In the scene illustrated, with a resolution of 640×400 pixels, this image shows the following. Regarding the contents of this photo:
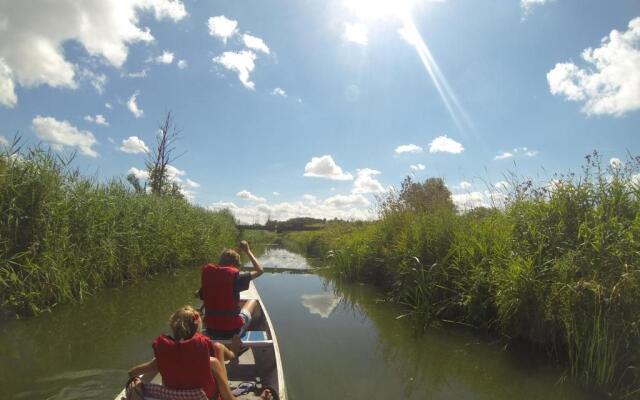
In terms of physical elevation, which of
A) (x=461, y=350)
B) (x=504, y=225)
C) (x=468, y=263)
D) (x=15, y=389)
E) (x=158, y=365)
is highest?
(x=504, y=225)

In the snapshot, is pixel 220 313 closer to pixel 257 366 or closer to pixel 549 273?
A: pixel 257 366

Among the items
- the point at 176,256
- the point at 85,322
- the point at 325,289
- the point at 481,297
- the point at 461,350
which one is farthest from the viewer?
the point at 176,256

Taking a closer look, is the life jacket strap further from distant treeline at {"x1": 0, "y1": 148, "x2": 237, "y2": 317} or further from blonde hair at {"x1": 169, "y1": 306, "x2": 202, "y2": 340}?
distant treeline at {"x1": 0, "y1": 148, "x2": 237, "y2": 317}

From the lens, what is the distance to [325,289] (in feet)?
38.4

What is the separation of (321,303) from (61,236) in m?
5.99

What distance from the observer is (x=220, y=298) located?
15.4 ft

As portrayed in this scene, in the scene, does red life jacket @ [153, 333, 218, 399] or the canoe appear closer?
red life jacket @ [153, 333, 218, 399]

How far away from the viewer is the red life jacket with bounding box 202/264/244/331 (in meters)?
4.65

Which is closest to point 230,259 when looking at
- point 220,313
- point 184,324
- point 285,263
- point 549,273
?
point 220,313

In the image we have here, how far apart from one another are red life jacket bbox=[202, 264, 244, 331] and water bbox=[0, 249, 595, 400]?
114cm

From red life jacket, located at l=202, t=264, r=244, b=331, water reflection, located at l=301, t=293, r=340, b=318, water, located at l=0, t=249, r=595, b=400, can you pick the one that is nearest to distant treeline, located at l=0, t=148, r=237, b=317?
water, located at l=0, t=249, r=595, b=400

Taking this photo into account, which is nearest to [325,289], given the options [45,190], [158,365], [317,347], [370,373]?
[317,347]

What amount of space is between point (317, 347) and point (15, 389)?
157 inches

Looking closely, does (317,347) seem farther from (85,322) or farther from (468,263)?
(85,322)
